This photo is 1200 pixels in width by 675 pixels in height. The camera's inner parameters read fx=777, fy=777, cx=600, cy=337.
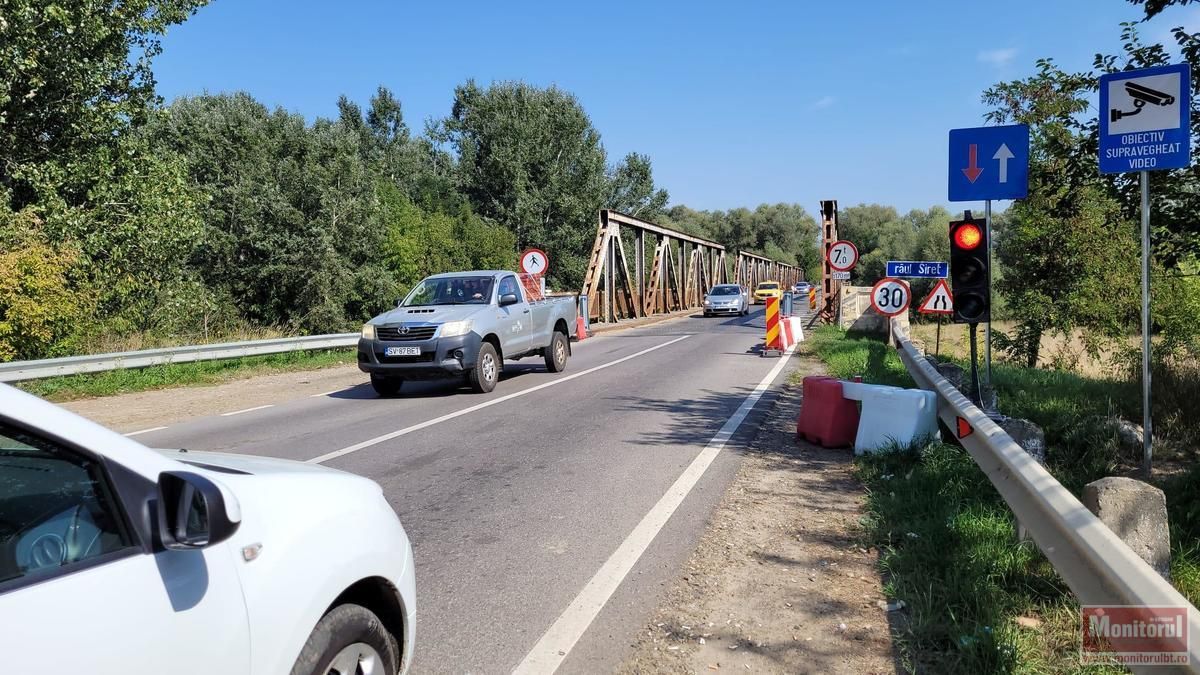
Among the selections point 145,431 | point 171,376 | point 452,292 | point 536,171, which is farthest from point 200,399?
point 536,171

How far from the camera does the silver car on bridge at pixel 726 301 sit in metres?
39.7

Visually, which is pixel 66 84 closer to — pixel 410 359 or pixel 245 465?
pixel 410 359

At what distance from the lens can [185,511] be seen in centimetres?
174

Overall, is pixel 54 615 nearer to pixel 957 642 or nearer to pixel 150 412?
pixel 957 642

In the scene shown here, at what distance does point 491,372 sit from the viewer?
459 inches

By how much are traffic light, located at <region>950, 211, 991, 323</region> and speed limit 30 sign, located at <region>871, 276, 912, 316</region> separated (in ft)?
24.5

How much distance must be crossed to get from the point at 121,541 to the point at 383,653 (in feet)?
3.18

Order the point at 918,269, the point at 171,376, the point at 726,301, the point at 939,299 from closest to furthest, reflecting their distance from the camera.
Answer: the point at 171,376 → the point at 939,299 → the point at 918,269 → the point at 726,301

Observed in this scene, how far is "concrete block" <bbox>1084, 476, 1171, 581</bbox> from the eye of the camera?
320cm

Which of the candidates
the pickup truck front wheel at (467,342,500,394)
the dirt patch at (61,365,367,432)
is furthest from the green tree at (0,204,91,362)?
the pickup truck front wheel at (467,342,500,394)

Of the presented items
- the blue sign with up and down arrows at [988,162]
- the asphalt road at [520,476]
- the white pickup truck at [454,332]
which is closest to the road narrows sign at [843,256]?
the asphalt road at [520,476]

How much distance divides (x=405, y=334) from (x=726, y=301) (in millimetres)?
30280

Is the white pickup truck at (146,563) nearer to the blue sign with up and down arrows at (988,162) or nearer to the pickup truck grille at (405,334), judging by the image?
the blue sign with up and down arrows at (988,162)

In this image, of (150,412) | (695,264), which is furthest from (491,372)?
(695,264)
